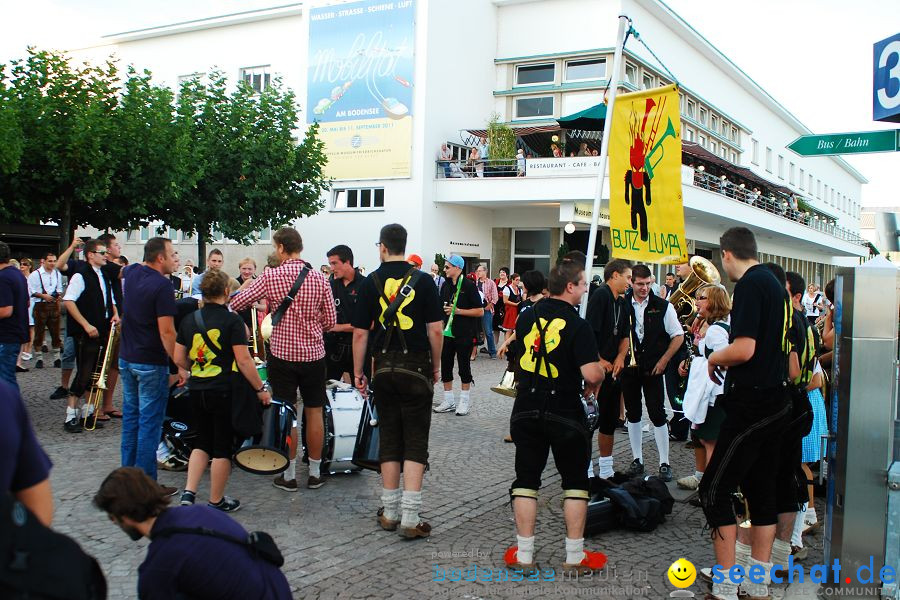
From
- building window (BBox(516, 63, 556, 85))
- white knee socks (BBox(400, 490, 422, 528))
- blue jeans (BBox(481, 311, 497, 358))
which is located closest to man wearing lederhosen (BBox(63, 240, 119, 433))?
white knee socks (BBox(400, 490, 422, 528))

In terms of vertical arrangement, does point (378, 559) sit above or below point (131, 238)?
below

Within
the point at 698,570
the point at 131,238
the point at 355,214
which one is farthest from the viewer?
the point at 131,238

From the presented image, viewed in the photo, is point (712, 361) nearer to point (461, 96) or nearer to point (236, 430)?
point (236, 430)

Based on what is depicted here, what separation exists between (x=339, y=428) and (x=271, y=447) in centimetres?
95

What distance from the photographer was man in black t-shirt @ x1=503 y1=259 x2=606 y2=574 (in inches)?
184

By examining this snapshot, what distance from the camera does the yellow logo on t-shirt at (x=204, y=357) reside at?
5.46 m

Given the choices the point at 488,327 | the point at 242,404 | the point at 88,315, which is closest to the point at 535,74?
the point at 488,327

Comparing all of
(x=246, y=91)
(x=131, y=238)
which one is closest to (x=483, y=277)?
(x=246, y=91)

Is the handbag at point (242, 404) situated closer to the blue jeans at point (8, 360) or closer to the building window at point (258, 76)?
the blue jeans at point (8, 360)

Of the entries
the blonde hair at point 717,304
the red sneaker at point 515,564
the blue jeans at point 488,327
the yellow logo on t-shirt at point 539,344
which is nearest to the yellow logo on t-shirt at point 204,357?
the yellow logo on t-shirt at point 539,344

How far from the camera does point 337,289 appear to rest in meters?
8.33

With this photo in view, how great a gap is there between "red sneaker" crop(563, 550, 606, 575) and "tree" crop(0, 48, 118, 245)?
15.3m

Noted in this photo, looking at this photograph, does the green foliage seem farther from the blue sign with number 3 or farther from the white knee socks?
the white knee socks

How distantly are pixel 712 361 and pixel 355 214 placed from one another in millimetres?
25479
